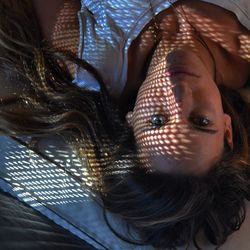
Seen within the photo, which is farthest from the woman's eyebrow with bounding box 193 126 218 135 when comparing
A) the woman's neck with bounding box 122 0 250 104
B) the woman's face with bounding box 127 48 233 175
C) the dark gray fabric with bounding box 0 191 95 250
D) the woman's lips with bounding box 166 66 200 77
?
the dark gray fabric with bounding box 0 191 95 250

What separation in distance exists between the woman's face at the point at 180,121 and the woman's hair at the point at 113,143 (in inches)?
1.3

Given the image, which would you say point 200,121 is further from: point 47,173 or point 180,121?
point 47,173

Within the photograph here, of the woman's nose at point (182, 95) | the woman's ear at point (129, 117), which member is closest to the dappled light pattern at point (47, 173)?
the woman's ear at point (129, 117)

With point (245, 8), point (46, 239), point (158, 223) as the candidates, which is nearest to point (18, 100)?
point (46, 239)

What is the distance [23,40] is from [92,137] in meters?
0.28

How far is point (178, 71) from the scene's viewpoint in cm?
118

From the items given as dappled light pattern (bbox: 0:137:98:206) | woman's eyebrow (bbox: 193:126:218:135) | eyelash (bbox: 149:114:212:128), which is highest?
eyelash (bbox: 149:114:212:128)

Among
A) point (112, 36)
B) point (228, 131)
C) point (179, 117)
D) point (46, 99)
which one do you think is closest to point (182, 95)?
point (179, 117)

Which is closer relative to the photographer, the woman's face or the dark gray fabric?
the woman's face

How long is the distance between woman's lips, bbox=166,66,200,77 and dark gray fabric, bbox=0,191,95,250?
41 cm

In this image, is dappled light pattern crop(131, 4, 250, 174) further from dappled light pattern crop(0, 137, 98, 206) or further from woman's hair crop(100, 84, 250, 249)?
dappled light pattern crop(0, 137, 98, 206)

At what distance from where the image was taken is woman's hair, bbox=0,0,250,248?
3.92ft

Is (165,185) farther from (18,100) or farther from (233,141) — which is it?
(18,100)

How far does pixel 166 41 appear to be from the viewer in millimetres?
1302
